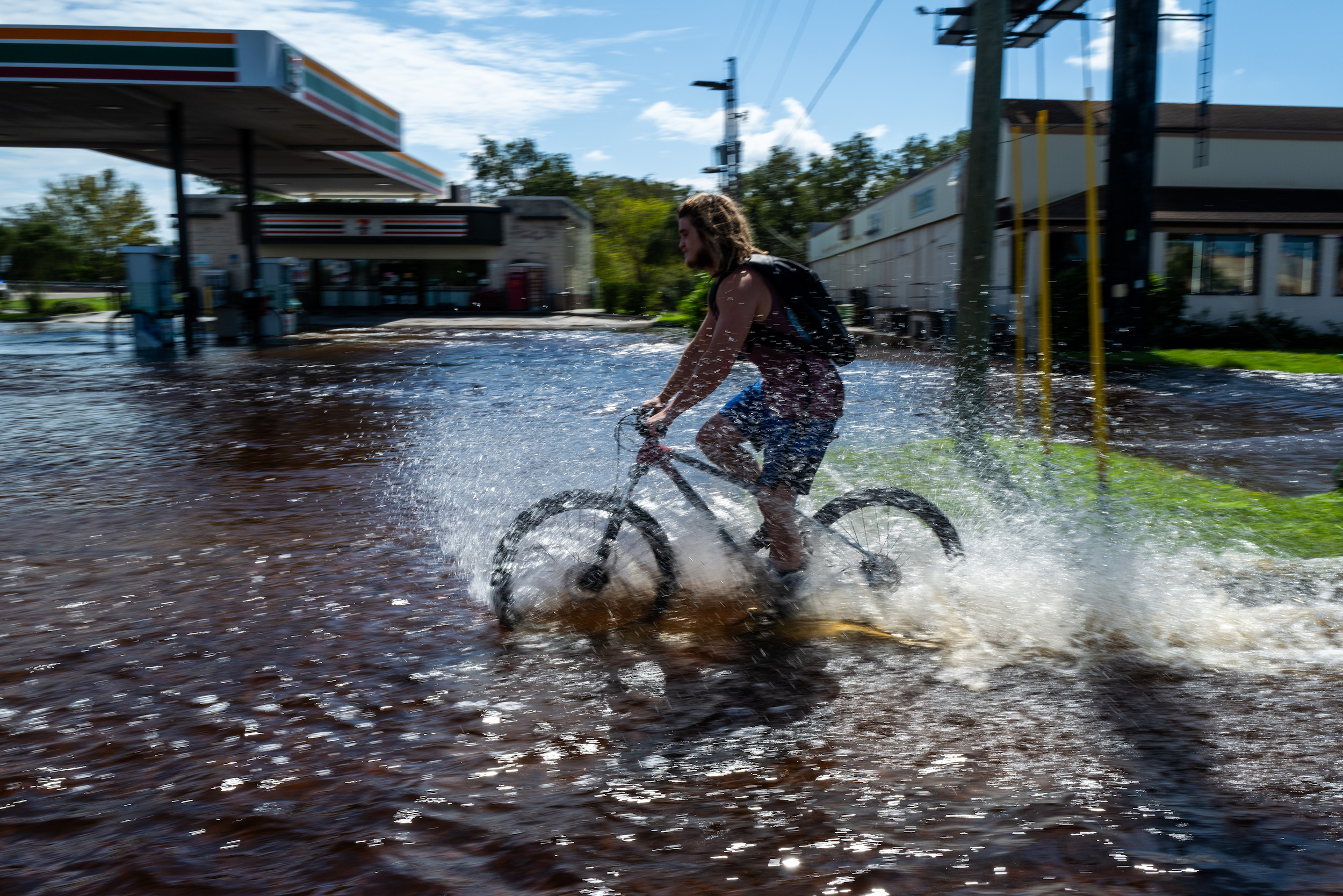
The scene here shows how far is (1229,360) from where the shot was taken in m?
19.0

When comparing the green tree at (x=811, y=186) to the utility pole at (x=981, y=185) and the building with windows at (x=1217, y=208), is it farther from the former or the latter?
the utility pole at (x=981, y=185)

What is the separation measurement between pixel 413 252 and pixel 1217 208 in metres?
32.2

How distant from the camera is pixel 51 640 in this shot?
14.5ft

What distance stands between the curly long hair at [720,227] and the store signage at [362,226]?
43109 mm

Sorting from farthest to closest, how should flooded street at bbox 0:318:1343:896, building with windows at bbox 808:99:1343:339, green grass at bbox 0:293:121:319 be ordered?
1. green grass at bbox 0:293:121:319
2. building with windows at bbox 808:99:1343:339
3. flooded street at bbox 0:318:1343:896

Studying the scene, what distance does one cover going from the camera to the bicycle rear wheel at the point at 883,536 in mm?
4746

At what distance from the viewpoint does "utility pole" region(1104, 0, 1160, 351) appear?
58.9 ft

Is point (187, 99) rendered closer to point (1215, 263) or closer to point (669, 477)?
point (669, 477)

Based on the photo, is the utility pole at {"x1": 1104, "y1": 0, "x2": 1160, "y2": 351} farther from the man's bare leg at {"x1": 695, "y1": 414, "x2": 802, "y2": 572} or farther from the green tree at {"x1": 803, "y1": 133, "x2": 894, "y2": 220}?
the green tree at {"x1": 803, "y1": 133, "x2": 894, "y2": 220}

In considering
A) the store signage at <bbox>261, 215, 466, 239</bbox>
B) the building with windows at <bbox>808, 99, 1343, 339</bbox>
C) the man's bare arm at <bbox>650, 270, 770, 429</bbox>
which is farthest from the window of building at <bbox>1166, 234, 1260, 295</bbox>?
the store signage at <bbox>261, 215, 466, 239</bbox>

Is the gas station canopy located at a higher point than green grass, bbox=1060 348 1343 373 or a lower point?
higher

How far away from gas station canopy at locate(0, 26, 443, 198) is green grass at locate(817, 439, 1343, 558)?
1829 centimetres

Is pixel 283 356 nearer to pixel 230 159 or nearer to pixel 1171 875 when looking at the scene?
pixel 230 159

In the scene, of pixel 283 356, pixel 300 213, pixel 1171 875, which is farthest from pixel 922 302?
pixel 1171 875
